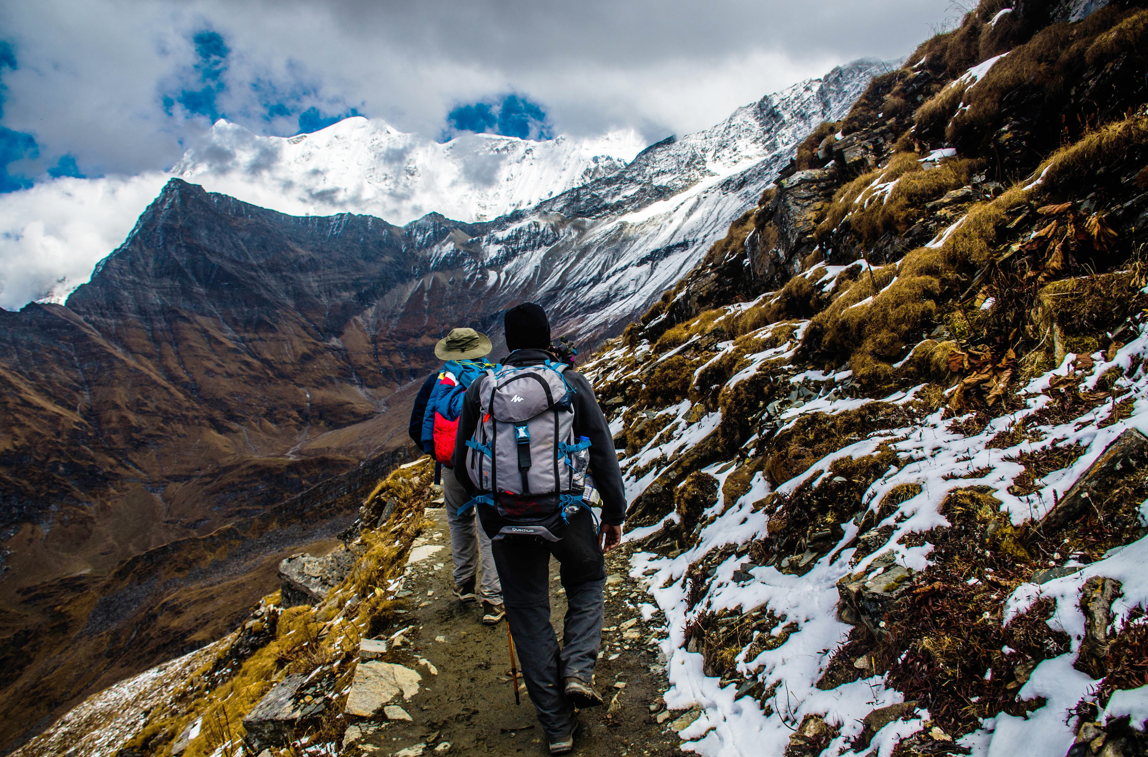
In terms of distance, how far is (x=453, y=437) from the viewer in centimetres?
520

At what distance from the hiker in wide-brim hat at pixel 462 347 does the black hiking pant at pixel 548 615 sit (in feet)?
8.80

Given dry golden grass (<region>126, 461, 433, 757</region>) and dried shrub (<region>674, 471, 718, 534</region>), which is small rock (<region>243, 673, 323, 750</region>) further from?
dried shrub (<region>674, 471, 718, 534</region>)

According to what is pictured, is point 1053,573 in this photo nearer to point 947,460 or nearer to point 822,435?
point 947,460

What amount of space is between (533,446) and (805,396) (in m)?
5.12

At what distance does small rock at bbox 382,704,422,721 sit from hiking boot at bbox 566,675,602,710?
5.22 ft

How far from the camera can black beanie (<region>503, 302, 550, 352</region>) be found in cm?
387

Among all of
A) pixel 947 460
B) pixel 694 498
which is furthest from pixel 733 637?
pixel 694 498

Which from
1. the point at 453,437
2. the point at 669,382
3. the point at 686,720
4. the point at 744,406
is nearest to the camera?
the point at 686,720

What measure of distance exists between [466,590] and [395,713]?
2.15 m

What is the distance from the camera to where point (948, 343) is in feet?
18.6

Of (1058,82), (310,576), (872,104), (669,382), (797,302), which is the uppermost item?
(872,104)

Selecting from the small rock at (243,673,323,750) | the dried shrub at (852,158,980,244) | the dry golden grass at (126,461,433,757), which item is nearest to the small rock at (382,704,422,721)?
the small rock at (243,673,323,750)

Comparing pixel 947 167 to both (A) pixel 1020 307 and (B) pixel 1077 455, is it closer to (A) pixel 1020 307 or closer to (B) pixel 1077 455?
(A) pixel 1020 307

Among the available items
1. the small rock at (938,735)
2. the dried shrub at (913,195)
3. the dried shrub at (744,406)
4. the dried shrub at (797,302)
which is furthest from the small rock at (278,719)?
the dried shrub at (913,195)
